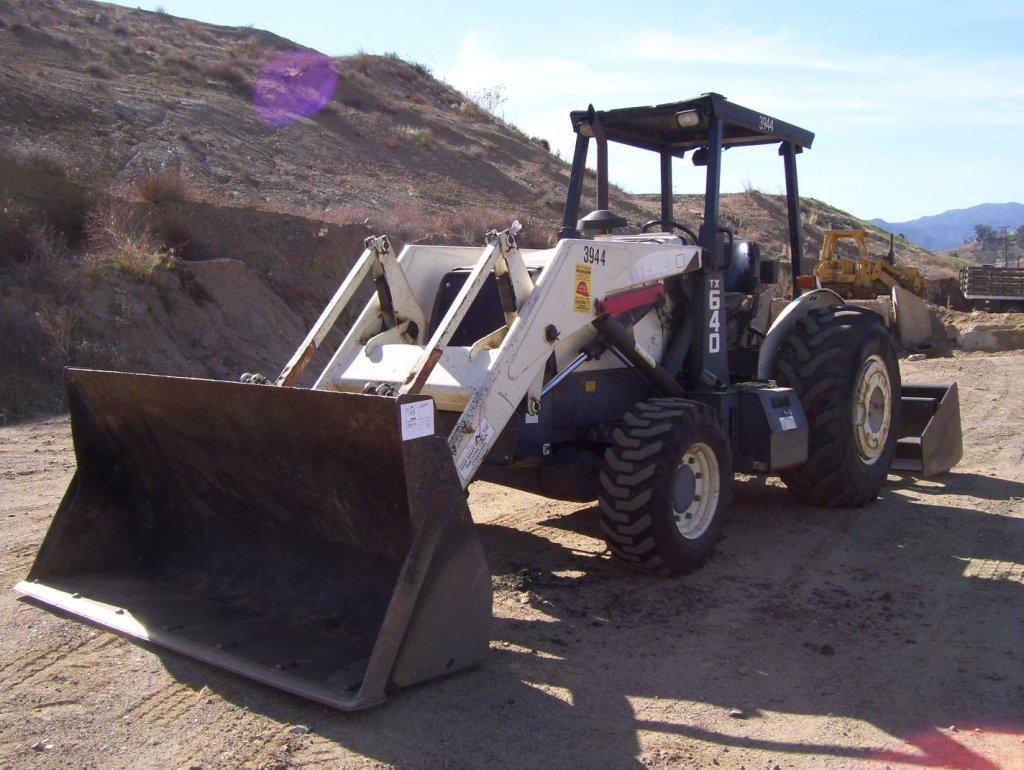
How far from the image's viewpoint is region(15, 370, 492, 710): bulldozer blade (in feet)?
13.3

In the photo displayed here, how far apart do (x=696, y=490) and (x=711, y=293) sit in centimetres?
157

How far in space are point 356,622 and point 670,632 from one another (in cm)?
158

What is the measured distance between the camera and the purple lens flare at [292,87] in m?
30.7

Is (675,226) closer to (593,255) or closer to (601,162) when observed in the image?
(601,162)

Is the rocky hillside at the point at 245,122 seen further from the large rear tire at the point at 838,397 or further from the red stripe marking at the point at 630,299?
the large rear tire at the point at 838,397

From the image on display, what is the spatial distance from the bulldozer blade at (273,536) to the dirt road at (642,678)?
169 millimetres

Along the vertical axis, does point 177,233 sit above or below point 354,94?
below

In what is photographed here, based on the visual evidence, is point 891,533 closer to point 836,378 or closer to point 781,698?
point 836,378

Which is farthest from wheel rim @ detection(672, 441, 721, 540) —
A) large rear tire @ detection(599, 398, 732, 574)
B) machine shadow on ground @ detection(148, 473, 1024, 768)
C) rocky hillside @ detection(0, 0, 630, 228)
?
rocky hillside @ detection(0, 0, 630, 228)

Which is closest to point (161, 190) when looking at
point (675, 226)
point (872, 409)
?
point (675, 226)

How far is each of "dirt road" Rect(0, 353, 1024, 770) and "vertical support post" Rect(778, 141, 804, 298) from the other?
93.1 inches

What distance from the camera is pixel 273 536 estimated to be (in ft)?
16.8

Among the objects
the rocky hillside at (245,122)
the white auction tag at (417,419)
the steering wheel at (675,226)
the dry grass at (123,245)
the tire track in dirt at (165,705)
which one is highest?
the rocky hillside at (245,122)

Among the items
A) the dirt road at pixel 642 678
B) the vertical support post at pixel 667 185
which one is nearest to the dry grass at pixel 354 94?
the vertical support post at pixel 667 185
